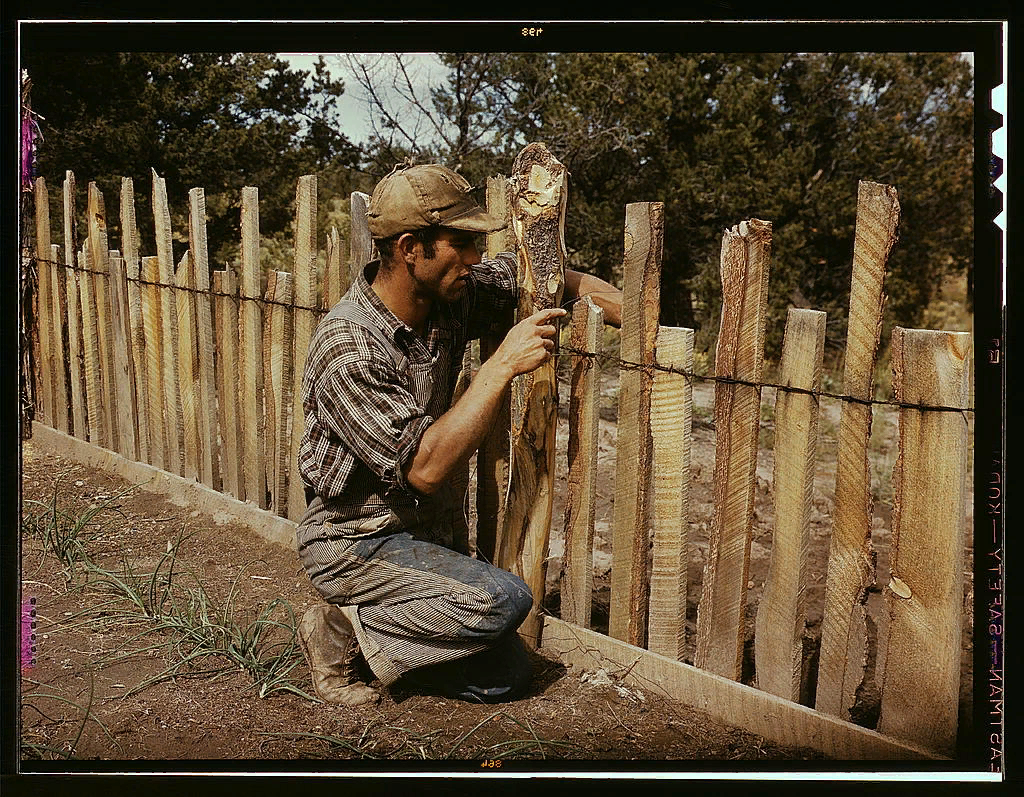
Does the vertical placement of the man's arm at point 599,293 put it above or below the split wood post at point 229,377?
above

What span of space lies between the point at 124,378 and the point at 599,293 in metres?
2.32

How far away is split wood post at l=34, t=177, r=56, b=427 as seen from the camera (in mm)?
3066

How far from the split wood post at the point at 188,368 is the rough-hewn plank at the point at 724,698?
5.99 feet

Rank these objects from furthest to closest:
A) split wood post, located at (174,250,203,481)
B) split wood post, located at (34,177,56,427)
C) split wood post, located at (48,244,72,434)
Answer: split wood post, located at (174,250,203,481)
split wood post, located at (48,244,72,434)
split wood post, located at (34,177,56,427)

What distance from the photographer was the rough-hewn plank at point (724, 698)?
2.65 m

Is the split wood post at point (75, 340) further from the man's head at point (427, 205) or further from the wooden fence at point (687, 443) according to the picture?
the man's head at point (427, 205)

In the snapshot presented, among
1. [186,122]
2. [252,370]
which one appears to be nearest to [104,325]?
[252,370]

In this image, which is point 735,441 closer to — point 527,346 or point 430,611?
point 527,346

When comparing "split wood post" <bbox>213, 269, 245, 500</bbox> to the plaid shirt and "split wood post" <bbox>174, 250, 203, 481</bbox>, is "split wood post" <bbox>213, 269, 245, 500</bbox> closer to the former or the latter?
"split wood post" <bbox>174, 250, 203, 481</bbox>

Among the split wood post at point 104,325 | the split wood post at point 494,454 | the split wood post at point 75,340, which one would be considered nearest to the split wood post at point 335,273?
the split wood post at point 494,454

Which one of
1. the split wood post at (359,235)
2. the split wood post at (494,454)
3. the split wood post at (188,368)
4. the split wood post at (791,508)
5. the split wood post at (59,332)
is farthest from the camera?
the split wood post at (188,368)

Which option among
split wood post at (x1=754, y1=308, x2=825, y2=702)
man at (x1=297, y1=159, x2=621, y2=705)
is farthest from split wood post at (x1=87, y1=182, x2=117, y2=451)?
split wood post at (x1=754, y1=308, x2=825, y2=702)

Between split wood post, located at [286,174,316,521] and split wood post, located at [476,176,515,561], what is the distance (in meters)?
0.79
